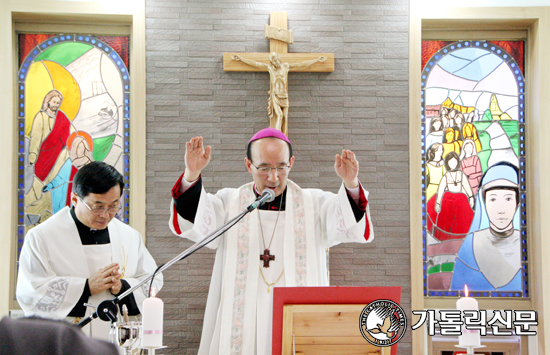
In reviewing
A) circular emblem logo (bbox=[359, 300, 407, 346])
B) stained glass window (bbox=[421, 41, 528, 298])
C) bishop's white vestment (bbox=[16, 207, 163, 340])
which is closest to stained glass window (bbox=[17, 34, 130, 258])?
bishop's white vestment (bbox=[16, 207, 163, 340])

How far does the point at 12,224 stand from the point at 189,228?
210 cm

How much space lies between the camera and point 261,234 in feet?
12.0

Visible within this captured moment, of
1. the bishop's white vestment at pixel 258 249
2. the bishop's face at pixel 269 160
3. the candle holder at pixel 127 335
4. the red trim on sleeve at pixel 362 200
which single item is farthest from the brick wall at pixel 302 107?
the candle holder at pixel 127 335

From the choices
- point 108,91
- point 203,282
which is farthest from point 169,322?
point 108,91

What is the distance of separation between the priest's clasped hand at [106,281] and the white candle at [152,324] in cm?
113

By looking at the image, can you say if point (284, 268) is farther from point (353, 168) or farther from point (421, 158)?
point (421, 158)

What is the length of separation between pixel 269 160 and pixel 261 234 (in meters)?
0.50

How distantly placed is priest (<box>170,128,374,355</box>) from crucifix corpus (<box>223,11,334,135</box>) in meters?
1.00

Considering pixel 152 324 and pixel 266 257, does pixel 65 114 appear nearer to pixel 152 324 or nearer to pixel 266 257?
pixel 266 257

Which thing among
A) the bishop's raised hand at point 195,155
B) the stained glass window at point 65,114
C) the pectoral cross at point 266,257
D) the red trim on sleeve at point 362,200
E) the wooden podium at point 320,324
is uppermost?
the stained glass window at point 65,114

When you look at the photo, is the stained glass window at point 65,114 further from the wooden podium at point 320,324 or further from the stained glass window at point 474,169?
the wooden podium at point 320,324

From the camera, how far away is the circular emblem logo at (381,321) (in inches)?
87.7

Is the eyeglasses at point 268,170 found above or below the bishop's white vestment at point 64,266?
above

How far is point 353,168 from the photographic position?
3.14 meters
